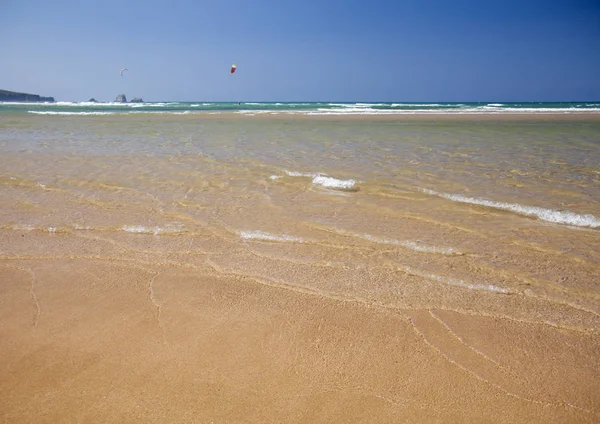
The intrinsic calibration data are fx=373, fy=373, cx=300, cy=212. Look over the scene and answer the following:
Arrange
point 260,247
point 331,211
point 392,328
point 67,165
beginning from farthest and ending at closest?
point 67,165
point 331,211
point 260,247
point 392,328

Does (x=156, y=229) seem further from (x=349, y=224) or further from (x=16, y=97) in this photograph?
(x=16, y=97)

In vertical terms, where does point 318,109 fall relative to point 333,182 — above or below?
above

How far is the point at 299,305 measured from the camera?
2.25 meters

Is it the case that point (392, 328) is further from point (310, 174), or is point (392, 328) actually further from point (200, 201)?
point (310, 174)

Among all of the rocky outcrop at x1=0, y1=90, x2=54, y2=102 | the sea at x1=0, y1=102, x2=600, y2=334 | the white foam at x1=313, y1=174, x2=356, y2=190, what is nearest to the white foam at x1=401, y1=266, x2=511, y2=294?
the sea at x1=0, y1=102, x2=600, y2=334

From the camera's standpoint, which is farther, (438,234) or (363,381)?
(438,234)

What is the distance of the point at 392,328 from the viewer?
6.65 feet

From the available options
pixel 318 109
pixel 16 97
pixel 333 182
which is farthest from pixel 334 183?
pixel 16 97

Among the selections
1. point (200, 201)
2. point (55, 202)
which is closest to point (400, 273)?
point (200, 201)

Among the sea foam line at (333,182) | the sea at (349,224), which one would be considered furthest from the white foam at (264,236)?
the sea foam line at (333,182)

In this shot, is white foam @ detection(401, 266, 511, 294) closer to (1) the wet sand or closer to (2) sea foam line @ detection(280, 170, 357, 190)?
(1) the wet sand

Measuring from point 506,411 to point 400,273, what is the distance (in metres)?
1.23

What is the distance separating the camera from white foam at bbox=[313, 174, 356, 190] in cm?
522

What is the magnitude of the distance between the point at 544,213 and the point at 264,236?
9.80 ft
